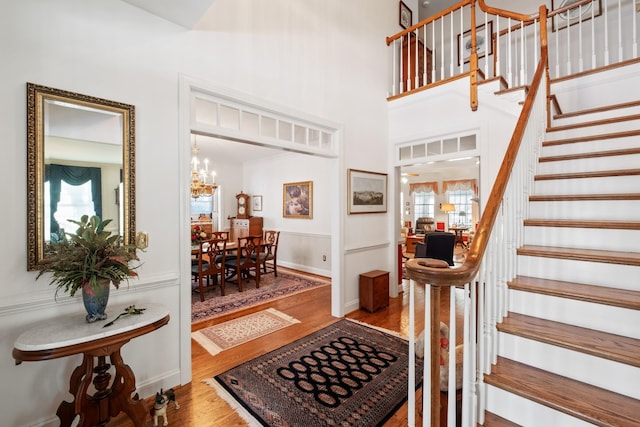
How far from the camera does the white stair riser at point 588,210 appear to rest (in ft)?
6.33

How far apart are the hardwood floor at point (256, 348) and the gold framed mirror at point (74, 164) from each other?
124 cm

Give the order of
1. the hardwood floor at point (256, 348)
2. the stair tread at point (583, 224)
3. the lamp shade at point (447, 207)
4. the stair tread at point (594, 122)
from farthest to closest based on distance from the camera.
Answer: the lamp shade at point (447, 207) → the stair tread at point (594, 122) → the hardwood floor at point (256, 348) → the stair tread at point (583, 224)

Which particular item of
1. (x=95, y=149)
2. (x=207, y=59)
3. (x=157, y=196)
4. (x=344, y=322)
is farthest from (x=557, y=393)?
(x=207, y=59)

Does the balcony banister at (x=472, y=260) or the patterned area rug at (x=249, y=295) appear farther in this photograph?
the patterned area rug at (x=249, y=295)

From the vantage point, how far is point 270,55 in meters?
2.88

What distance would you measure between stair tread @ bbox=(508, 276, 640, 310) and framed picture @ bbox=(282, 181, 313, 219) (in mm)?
4636

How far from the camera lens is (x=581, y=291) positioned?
1562 mm

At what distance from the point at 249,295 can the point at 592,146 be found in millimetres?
4452

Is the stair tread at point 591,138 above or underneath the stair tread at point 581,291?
above

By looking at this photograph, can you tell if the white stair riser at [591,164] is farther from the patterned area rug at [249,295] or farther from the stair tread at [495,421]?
the patterned area rug at [249,295]

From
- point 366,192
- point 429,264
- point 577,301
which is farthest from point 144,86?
point 577,301

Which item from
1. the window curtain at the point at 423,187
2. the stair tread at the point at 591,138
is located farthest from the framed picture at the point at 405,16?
the window curtain at the point at 423,187

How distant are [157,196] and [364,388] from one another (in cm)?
215

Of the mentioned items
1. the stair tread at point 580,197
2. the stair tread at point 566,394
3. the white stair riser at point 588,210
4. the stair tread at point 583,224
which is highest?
the stair tread at point 580,197
